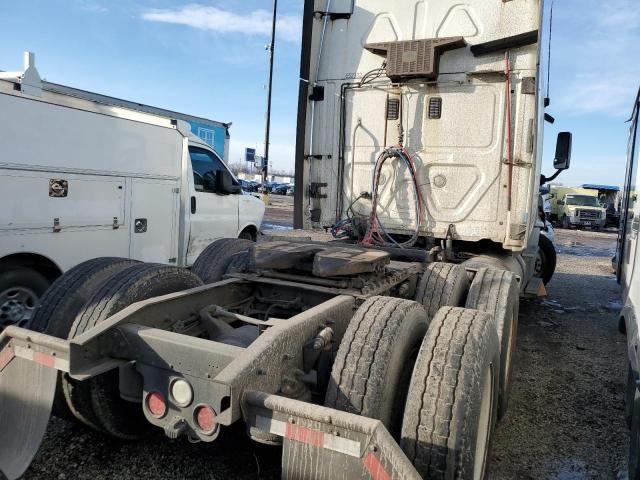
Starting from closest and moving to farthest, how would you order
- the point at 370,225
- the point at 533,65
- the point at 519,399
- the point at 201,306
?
1. the point at 201,306
2. the point at 519,399
3. the point at 533,65
4. the point at 370,225

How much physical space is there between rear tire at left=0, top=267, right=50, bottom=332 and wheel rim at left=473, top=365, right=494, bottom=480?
13.3 ft

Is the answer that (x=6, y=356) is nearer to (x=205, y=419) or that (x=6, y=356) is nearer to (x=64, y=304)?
Answer: (x=64, y=304)

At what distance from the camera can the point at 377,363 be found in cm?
238

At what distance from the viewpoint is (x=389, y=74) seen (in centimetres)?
521

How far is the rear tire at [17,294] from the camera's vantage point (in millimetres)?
4957

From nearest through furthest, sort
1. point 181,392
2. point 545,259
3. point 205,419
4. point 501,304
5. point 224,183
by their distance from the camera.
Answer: point 205,419
point 181,392
point 501,304
point 224,183
point 545,259

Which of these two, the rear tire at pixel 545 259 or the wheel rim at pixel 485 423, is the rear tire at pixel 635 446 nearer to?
the wheel rim at pixel 485 423

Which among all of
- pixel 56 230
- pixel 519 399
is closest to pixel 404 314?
pixel 519 399

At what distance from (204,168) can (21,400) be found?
18.2 ft

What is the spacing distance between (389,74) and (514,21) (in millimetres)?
1219

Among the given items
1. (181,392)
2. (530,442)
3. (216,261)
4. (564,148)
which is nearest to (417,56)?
(564,148)

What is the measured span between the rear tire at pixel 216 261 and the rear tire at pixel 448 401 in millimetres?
2266

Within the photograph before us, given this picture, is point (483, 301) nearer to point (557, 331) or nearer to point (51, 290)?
point (51, 290)

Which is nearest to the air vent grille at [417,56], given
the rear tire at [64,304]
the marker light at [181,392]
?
the rear tire at [64,304]
